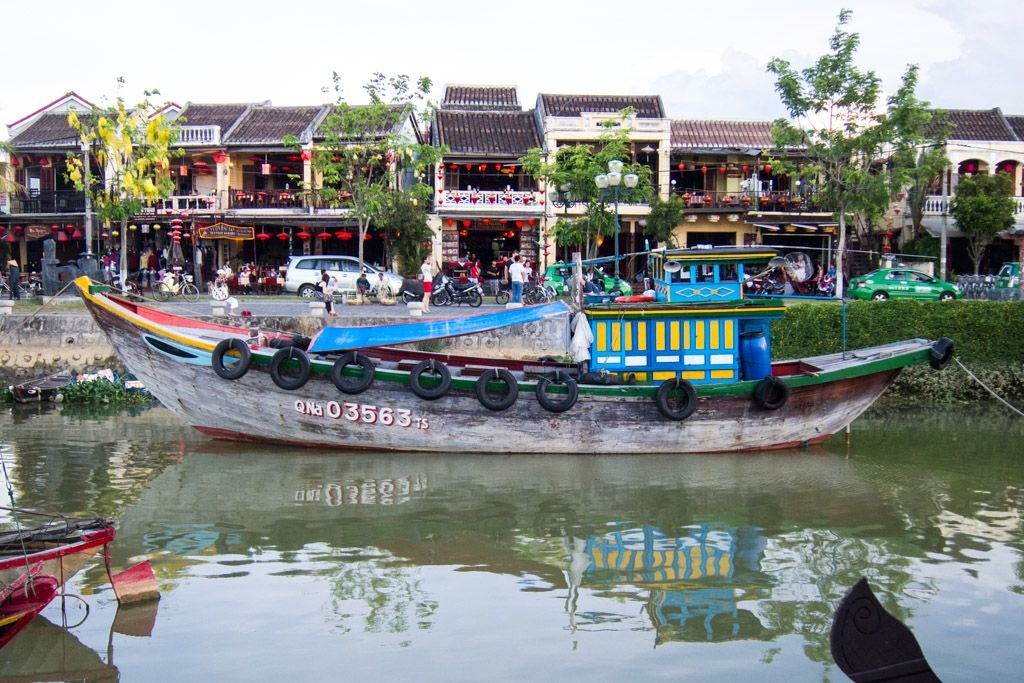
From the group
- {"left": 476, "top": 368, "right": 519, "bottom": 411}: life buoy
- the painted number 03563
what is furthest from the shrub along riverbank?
the painted number 03563

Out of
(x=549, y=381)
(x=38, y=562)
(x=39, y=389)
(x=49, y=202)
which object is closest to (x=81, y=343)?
(x=39, y=389)

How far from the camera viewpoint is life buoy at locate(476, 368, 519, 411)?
1341cm

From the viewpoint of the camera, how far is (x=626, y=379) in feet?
46.0

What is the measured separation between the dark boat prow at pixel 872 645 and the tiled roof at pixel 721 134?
2771cm

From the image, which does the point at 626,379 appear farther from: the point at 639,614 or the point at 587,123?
the point at 587,123

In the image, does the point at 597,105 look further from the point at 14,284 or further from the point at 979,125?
the point at 14,284

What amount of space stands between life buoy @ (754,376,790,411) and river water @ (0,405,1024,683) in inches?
29.8

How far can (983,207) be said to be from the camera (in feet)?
89.2

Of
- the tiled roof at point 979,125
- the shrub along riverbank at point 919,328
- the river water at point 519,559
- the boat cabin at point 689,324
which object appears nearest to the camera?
the river water at point 519,559

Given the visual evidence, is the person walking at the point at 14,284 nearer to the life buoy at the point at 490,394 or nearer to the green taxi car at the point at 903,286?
the life buoy at the point at 490,394

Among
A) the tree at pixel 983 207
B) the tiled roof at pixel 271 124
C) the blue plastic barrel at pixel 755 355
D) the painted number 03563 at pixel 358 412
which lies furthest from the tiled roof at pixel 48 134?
the tree at pixel 983 207

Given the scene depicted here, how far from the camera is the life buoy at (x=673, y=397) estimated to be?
13.5m

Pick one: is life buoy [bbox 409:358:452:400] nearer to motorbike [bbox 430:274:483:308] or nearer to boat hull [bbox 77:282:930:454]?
boat hull [bbox 77:282:930:454]

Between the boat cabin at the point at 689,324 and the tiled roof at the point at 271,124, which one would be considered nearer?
the boat cabin at the point at 689,324
